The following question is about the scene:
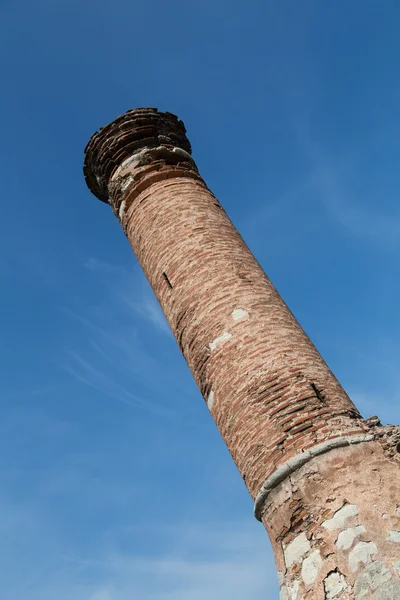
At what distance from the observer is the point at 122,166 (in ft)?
24.6

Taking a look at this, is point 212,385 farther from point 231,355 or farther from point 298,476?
point 298,476

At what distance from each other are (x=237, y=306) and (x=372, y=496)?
2145mm

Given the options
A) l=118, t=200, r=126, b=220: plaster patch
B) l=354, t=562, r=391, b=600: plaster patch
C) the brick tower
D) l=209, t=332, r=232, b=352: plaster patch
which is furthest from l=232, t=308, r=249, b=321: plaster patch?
l=118, t=200, r=126, b=220: plaster patch

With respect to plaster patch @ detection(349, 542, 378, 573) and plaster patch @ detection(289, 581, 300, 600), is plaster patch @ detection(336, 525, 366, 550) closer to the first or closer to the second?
plaster patch @ detection(349, 542, 378, 573)

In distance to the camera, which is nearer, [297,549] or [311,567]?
[311,567]

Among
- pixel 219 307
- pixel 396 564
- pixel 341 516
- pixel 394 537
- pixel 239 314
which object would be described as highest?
pixel 219 307

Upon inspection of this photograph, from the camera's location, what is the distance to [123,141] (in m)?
7.64

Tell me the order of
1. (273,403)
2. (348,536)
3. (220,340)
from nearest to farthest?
(348,536) < (273,403) < (220,340)

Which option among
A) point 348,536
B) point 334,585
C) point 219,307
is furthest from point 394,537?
point 219,307

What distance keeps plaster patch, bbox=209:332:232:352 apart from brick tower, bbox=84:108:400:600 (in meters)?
0.01

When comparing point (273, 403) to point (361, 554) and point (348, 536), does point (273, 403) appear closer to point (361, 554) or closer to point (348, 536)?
point (348, 536)

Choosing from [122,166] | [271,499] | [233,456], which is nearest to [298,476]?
[271,499]

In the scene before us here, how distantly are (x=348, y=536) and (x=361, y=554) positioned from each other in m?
0.14

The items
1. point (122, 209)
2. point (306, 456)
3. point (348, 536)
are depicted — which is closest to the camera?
point (348, 536)
